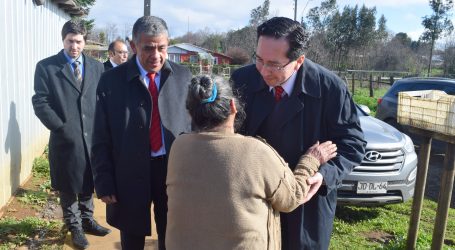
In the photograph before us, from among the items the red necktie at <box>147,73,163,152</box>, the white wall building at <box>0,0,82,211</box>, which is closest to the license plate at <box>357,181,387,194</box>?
the red necktie at <box>147,73,163,152</box>

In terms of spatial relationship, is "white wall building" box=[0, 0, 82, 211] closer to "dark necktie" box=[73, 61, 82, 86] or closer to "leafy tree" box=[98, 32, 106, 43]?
"dark necktie" box=[73, 61, 82, 86]

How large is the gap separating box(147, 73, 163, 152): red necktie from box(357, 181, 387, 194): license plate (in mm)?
2933

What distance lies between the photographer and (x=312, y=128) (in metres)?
2.11

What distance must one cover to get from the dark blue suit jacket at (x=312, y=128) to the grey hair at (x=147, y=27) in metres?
0.68

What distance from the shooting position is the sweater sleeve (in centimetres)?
167

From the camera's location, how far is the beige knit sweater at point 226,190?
1644mm

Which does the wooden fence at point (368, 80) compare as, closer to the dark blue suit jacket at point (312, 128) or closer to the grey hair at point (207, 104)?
the dark blue suit jacket at point (312, 128)

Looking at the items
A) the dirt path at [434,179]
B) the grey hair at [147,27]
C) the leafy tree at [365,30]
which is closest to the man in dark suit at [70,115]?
the grey hair at [147,27]

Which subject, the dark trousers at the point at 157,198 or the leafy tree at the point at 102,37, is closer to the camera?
the dark trousers at the point at 157,198

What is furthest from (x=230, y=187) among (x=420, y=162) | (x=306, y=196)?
(x=420, y=162)

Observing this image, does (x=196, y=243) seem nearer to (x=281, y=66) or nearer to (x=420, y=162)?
(x=281, y=66)

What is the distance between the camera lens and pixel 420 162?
359 centimetres

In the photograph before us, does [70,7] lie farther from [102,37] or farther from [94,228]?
[102,37]

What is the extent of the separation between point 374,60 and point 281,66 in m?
48.0
